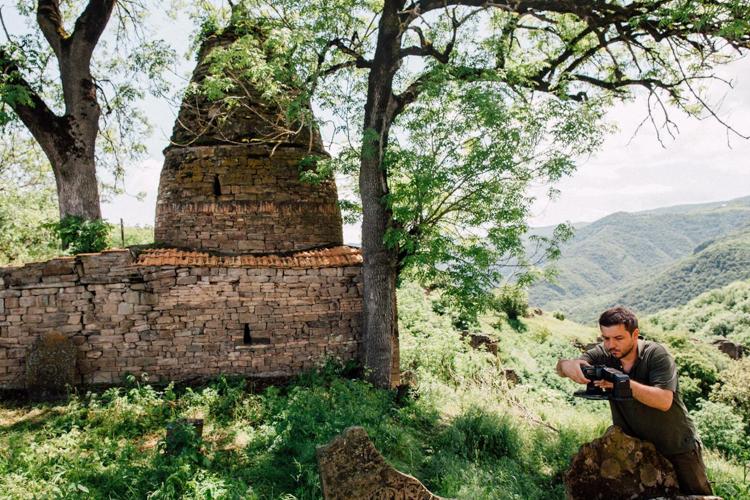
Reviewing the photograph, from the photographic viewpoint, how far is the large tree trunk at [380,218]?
8.12 metres

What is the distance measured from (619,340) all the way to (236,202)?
7.29 m

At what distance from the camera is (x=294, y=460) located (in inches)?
212

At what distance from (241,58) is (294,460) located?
6.77 meters

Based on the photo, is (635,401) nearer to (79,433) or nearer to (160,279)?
(79,433)

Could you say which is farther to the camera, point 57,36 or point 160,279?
point 57,36

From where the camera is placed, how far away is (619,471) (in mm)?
3666

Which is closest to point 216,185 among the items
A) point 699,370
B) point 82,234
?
point 82,234

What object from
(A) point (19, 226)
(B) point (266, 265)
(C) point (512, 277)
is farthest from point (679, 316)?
(A) point (19, 226)

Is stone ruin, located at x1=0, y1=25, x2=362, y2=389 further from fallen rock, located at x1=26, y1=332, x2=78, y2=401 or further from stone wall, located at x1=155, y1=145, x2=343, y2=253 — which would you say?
fallen rock, located at x1=26, y1=332, x2=78, y2=401

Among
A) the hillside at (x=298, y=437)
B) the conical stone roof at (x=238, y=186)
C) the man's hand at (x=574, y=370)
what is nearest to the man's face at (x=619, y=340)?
the man's hand at (x=574, y=370)

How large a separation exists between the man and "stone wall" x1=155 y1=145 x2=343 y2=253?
655cm

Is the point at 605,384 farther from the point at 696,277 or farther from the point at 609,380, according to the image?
the point at 696,277

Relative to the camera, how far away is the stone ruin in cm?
794

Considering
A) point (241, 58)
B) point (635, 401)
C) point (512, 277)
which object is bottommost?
point (635, 401)
